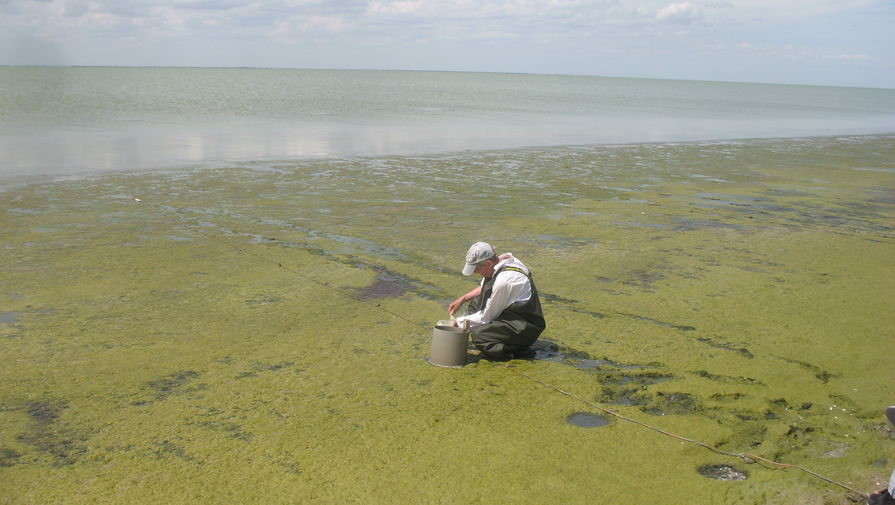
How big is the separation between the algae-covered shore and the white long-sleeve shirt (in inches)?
14.3

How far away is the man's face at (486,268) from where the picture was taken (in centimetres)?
525

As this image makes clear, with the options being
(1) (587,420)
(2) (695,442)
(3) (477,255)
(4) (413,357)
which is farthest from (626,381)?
(4) (413,357)

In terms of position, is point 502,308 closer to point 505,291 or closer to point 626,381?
point 505,291

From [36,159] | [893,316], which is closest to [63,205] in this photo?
[36,159]

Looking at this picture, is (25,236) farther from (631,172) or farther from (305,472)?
(631,172)

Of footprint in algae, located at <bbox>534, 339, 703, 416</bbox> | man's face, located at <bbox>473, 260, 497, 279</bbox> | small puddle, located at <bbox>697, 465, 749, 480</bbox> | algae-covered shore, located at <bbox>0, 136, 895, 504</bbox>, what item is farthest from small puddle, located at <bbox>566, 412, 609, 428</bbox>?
man's face, located at <bbox>473, 260, 497, 279</bbox>

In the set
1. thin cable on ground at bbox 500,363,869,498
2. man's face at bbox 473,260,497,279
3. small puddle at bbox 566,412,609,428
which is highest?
man's face at bbox 473,260,497,279

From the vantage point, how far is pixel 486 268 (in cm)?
528

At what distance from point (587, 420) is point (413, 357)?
1457 mm

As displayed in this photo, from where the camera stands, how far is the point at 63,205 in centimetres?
1120

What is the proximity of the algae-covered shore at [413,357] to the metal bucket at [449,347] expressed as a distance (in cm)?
10

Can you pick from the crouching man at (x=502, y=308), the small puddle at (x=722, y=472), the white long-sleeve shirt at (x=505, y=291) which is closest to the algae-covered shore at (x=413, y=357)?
the small puddle at (x=722, y=472)

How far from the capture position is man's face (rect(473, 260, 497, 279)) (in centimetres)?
525

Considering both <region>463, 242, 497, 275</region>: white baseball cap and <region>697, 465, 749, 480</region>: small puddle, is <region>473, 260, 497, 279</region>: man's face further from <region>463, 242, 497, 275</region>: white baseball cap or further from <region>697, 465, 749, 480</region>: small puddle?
<region>697, 465, 749, 480</region>: small puddle
